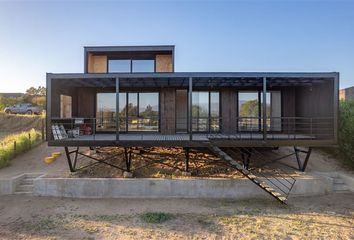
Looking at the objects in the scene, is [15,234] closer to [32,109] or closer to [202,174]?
[202,174]

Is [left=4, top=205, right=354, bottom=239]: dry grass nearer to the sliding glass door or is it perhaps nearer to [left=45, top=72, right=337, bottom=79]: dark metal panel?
[left=45, top=72, right=337, bottom=79]: dark metal panel

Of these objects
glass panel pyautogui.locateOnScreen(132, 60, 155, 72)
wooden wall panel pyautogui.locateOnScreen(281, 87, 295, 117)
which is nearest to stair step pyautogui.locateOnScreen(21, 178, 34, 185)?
glass panel pyautogui.locateOnScreen(132, 60, 155, 72)

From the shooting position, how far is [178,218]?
7320 mm

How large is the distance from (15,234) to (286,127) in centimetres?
1134

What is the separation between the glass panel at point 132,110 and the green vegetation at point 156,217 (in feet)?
17.7

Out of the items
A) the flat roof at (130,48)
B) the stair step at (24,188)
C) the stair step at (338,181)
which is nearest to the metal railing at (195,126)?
the stair step at (338,181)

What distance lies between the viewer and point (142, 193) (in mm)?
9297

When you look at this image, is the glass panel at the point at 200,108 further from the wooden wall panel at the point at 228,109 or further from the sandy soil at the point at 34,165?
the sandy soil at the point at 34,165

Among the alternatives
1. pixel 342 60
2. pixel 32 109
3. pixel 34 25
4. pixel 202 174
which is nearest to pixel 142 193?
pixel 202 174

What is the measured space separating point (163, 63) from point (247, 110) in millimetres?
5068

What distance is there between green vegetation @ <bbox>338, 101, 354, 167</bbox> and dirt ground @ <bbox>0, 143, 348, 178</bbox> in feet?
1.81

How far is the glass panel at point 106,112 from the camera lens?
1253 centimetres

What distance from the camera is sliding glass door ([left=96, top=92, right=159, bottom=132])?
12312 mm

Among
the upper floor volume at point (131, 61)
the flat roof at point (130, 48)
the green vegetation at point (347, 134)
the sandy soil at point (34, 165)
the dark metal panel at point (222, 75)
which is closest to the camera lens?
the dark metal panel at point (222, 75)
